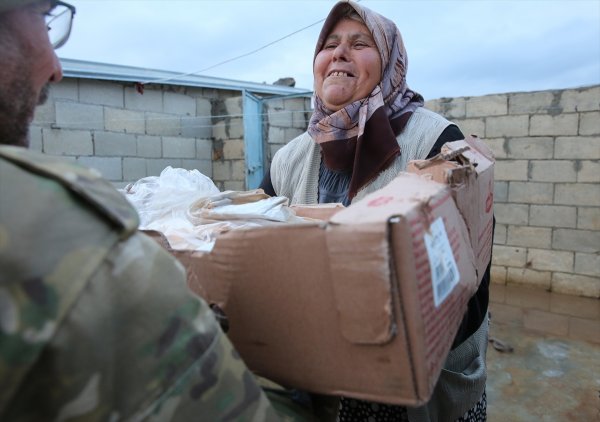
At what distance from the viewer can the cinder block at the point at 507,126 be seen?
4707 mm

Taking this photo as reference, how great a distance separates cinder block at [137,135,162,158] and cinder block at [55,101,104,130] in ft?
1.54

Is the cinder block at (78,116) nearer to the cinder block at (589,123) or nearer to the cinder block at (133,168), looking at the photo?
the cinder block at (133,168)

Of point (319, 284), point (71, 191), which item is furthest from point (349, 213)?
point (71, 191)

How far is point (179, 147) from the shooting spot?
543cm

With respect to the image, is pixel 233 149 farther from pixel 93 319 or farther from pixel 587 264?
pixel 93 319

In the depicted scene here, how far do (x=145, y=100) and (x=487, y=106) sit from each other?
390cm

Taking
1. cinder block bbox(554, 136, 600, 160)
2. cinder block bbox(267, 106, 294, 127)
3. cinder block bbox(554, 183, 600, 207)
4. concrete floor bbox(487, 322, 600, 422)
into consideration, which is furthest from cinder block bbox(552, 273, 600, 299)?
cinder block bbox(267, 106, 294, 127)

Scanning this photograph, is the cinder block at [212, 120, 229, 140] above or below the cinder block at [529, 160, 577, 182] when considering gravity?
above

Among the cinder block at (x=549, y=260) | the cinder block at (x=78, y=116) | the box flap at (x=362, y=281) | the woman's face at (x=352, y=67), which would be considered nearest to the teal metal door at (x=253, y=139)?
the cinder block at (x=78, y=116)

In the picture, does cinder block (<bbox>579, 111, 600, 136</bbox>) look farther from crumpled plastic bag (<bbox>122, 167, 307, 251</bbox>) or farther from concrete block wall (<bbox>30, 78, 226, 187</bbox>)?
crumpled plastic bag (<bbox>122, 167, 307, 251</bbox>)

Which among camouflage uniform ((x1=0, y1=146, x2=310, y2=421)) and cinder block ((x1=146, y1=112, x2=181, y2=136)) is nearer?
camouflage uniform ((x1=0, y1=146, x2=310, y2=421))

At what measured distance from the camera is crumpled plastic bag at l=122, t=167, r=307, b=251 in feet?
2.87

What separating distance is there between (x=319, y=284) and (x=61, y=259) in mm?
344

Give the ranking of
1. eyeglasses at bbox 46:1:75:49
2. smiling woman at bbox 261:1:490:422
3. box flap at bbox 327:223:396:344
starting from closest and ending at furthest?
box flap at bbox 327:223:396:344, eyeglasses at bbox 46:1:75:49, smiling woman at bbox 261:1:490:422
